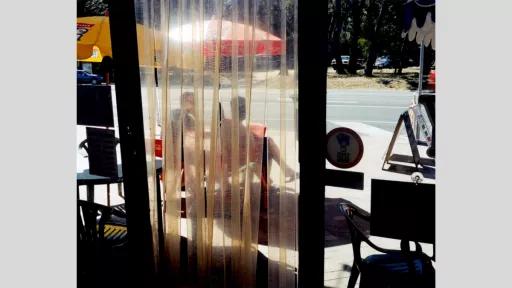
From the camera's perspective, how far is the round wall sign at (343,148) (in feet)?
9.61

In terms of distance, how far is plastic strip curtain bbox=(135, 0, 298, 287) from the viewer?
281 cm

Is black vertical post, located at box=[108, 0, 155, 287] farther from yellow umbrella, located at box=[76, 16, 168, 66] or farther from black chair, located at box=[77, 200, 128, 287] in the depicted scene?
yellow umbrella, located at box=[76, 16, 168, 66]

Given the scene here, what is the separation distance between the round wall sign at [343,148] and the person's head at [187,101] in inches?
34.8

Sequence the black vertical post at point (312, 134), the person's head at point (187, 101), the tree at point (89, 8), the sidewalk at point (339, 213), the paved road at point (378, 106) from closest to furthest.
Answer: the black vertical post at point (312, 134)
the person's head at point (187, 101)
the sidewalk at point (339, 213)
the paved road at point (378, 106)
the tree at point (89, 8)

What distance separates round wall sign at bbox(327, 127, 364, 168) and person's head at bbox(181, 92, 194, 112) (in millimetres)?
885

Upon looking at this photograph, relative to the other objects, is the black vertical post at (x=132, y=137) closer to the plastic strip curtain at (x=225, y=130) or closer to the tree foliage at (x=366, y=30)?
the plastic strip curtain at (x=225, y=130)

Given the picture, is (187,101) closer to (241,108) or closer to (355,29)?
(241,108)

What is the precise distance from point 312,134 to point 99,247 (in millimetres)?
1697

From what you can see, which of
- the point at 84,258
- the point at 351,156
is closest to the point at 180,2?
the point at 351,156

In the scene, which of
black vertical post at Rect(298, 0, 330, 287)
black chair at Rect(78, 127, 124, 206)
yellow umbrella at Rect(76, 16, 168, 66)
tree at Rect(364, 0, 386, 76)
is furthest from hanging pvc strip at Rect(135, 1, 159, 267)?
yellow umbrella at Rect(76, 16, 168, 66)

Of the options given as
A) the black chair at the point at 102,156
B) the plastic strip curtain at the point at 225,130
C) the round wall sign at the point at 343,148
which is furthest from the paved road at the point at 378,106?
the black chair at the point at 102,156

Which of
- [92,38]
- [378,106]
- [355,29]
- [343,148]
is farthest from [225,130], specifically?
[378,106]

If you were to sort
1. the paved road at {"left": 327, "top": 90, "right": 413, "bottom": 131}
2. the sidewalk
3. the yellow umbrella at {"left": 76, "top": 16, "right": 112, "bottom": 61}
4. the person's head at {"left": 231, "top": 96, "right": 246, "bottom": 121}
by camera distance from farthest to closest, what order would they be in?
the yellow umbrella at {"left": 76, "top": 16, "right": 112, "bottom": 61} → the paved road at {"left": 327, "top": 90, "right": 413, "bottom": 131} → the sidewalk → the person's head at {"left": 231, "top": 96, "right": 246, "bottom": 121}

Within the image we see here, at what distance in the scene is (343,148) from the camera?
2.94m
